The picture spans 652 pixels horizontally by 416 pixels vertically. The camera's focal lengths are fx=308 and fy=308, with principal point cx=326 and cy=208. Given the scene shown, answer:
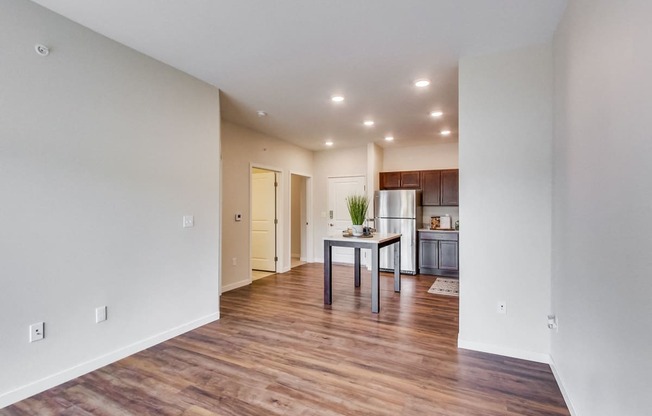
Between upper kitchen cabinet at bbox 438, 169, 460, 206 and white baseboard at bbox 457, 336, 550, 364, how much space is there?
12.5 feet

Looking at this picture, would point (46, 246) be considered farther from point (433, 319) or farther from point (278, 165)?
point (278, 165)

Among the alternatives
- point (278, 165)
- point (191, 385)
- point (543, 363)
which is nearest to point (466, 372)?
point (543, 363)

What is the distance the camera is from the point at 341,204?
6.98 m

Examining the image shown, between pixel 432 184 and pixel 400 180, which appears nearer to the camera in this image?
pixel 432 184

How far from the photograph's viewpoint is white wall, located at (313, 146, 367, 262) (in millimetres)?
6833

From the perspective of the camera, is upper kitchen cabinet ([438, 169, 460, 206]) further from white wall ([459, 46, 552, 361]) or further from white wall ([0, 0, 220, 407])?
white wall ([0, 0, 220, 407])

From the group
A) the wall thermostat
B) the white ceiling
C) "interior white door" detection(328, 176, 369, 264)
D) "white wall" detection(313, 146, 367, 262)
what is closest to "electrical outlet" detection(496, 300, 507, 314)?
the white ceiling

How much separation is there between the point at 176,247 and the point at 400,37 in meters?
2.80

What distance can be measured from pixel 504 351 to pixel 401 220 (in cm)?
359

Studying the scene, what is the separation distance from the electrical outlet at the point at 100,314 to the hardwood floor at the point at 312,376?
0.38m

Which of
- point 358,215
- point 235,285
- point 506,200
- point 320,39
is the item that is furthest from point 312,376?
point 235,285

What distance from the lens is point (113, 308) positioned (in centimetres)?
253

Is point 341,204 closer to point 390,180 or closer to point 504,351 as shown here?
point 390,180

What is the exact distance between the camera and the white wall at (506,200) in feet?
8.21
